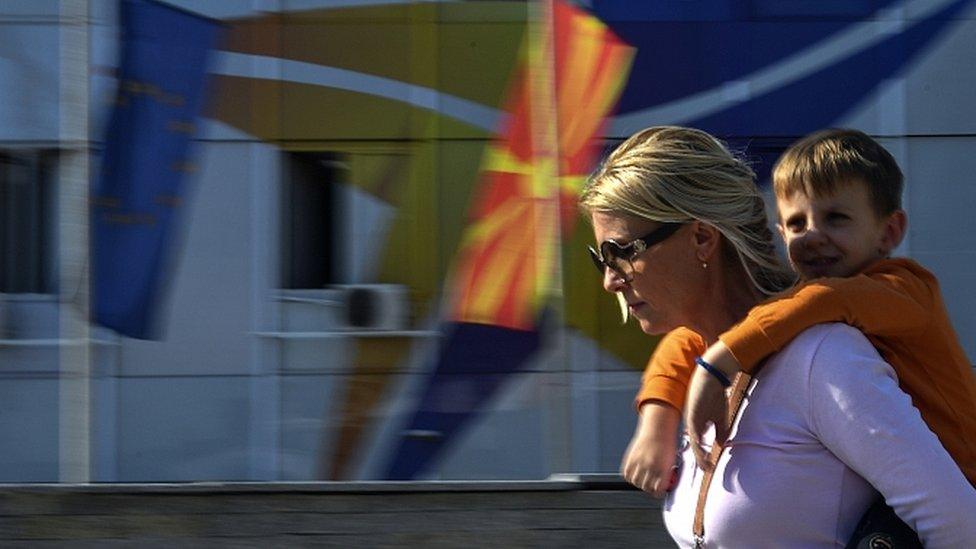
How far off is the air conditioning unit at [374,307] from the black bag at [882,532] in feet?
12.2

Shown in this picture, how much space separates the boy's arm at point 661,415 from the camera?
148 centimetres

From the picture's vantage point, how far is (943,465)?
1.23 m

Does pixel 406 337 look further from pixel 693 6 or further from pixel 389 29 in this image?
pixel 693 6

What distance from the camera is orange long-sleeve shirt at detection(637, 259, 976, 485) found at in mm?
1297

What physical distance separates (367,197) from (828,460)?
389 centimetres

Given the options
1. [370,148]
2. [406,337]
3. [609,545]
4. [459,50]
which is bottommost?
[609,545]

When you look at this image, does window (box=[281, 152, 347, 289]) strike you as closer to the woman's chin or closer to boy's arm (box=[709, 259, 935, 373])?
the woman's chin

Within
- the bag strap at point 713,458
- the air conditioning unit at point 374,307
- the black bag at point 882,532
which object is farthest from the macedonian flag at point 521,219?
the black bag at point 882,532

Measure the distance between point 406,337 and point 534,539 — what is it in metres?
1.20

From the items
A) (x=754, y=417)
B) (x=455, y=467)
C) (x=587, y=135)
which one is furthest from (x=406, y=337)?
(x=754, y=417)

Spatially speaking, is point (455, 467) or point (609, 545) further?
point (455, 467)

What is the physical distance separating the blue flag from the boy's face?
3637 mm

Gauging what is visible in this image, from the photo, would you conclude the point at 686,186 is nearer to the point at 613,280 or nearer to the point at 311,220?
the point at 613,280

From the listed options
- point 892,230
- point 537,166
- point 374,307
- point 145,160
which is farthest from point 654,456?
point 145,160
